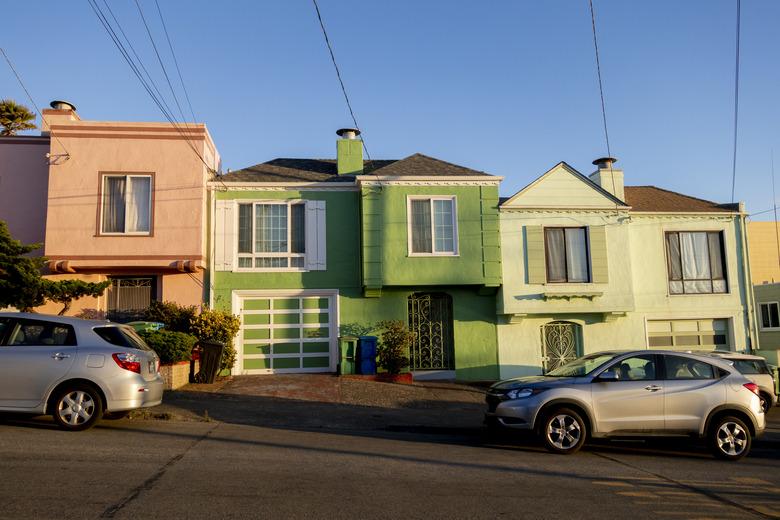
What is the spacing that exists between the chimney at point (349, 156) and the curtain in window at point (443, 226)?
2671mm

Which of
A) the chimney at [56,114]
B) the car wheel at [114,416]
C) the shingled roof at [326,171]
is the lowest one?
the car wheel at [114,416]

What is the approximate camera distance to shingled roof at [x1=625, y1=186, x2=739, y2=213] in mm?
19156

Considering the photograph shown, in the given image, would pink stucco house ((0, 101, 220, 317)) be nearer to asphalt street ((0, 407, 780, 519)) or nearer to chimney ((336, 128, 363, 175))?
chimney ((336, 128, 363, 175))

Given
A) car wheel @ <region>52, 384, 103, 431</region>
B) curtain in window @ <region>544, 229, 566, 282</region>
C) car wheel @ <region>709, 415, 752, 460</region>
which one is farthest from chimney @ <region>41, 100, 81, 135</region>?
car wheel @ <region>709, 415, 752, 460</region>

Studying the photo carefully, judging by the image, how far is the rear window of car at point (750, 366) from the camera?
14195 millimetres

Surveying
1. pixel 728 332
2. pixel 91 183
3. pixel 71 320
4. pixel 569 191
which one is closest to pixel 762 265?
pixel 728 332

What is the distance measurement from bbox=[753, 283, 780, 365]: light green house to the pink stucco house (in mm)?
23442

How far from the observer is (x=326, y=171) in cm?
1920

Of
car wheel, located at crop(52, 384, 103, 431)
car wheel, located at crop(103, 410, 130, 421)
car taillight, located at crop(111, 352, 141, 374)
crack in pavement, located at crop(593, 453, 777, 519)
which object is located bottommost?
crack in pavement, located at crop(593, 453, 777, 519)

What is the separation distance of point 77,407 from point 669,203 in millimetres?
16804

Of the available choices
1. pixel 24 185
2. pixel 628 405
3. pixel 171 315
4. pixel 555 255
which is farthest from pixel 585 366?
pixel 24 185

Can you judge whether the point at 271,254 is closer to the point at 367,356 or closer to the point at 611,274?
the point at 367,356

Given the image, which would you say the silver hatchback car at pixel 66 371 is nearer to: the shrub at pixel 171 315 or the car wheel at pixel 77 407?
the car wheel at pixel 77 407

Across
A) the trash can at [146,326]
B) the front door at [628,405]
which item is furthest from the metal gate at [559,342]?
the trash can at [146,326]
